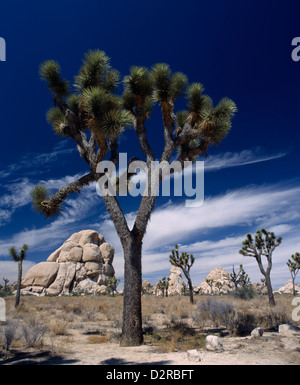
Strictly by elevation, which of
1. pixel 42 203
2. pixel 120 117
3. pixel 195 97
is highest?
pixel 195 97

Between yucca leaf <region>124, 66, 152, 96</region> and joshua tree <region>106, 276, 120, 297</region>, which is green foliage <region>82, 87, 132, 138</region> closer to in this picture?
yucca leaf <region>124, 66, 152, 96</region>

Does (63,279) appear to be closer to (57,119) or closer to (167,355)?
(57,119)

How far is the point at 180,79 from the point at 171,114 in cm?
143

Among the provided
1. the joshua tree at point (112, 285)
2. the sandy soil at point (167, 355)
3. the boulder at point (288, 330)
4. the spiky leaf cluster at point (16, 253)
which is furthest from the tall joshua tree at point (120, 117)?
the joshua tree at point (112, 285)

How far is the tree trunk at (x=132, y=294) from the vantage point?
19.6 feet

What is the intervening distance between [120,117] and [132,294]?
4.87 metres

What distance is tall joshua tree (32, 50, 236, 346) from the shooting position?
718 centimetres

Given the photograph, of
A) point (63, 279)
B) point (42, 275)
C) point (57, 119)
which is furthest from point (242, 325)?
point (42, 275)

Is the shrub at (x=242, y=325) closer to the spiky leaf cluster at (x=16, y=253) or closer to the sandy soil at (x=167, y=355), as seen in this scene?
the sandy soil at (x=167, y=355)

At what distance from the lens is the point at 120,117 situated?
7.12 m

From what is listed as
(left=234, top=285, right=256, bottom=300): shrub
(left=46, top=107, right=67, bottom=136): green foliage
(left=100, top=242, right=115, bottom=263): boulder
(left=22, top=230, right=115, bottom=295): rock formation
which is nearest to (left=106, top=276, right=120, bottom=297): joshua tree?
(left=22, top=230, right=115, bottom=295): rock formation

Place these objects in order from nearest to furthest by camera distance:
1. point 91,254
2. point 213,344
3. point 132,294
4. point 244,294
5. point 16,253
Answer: point 213,344 → point 132,294 → point 16,253 → point 244,294 → point 91,254

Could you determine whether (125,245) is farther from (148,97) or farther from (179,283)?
(179,283)
